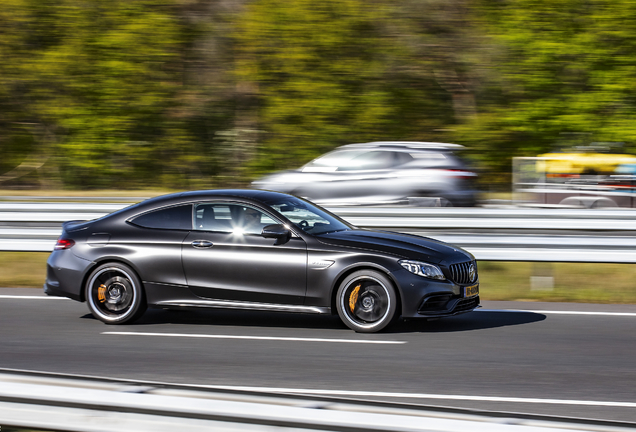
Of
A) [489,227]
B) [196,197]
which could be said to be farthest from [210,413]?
[489,227]

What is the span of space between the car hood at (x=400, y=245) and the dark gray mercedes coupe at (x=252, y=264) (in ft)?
0.04

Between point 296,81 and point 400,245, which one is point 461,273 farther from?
point 296,81

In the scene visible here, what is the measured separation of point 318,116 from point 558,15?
8521 millimetres

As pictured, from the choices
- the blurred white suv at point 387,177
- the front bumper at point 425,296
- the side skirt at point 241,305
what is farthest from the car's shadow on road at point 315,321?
the blurred white suv at point 387,177

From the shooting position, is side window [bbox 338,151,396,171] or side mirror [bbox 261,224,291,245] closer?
side mirror [bbox 261,224,291,245]

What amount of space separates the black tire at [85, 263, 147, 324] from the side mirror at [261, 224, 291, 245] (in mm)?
1438

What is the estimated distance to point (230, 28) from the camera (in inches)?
1064

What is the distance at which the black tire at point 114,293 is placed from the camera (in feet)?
26.4

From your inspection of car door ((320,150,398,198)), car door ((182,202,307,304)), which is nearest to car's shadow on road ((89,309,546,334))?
car door ((182,202,307,304))

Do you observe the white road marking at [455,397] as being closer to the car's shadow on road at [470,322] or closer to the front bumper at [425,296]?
the front bumper at [425,296]

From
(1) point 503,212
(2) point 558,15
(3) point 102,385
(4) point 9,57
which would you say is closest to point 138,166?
(4) point 9,57

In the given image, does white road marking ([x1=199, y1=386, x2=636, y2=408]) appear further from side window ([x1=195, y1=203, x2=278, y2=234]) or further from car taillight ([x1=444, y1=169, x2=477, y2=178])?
car taillight ([x1=444, y1=169, x2=477, y2=178])

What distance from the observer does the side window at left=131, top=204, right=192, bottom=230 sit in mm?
8133

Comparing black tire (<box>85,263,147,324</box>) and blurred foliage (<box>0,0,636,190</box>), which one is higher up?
blurred foliage (<box>0,0,636,190</box>)
